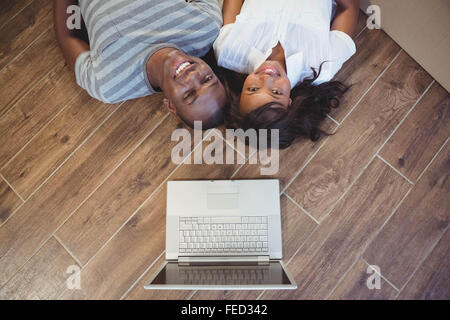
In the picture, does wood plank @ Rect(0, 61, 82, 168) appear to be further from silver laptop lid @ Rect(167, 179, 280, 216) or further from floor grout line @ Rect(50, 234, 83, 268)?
silver laptop lid @ Rect(167, 179, 280, 216)

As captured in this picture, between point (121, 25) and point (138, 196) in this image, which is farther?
point (138, 196)

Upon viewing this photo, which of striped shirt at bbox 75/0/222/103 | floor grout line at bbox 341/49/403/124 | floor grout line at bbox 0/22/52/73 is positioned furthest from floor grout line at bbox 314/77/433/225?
floor grout line at bbox 0/22/52/73

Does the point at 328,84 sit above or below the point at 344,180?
above

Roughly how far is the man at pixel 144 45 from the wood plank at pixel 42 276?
62 cm

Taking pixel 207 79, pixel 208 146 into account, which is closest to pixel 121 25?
pixel 207 79

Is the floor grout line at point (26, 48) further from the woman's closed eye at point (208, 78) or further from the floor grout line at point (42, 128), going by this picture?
the woman's closed eye at point (208, 78)

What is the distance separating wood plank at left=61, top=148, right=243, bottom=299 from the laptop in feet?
0.21

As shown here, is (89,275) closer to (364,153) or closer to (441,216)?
(364,153)

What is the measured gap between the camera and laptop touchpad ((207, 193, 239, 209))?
3.99 ft

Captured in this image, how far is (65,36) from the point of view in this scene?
123 cm

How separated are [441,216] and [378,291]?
365mm

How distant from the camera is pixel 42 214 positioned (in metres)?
1.28

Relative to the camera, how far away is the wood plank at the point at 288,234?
4.04ft

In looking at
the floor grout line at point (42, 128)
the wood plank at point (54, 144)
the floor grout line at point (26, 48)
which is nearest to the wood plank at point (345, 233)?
the wood plank at point (54, 144)
